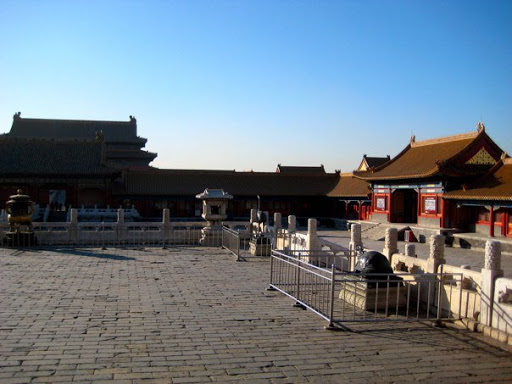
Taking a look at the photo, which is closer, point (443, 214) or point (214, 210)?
point (214, 210)

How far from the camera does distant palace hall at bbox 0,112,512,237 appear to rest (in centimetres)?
2689

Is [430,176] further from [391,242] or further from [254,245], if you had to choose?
[391,242]

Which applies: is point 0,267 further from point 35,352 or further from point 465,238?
point 465,238

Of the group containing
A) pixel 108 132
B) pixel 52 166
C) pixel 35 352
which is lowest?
pixel 35 352

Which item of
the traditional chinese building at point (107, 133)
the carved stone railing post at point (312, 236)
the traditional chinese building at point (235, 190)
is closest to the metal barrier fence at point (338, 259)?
the carved stone railing post at point (312, 236)

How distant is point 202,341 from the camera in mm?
7266

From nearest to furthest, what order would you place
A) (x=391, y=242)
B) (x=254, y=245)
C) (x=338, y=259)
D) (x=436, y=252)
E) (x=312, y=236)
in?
(x=436, y=252), (x=391, y=242), (x=338, y=259), (x=312, y=236), (x=254, y=245)

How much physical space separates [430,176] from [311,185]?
619 inches

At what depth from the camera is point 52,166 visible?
37.7 m

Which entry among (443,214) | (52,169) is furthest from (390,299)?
(52,169)

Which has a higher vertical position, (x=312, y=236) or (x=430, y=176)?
(x=430, y=176)

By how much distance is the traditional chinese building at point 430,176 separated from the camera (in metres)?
27.5

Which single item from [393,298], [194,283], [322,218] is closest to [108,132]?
[322,218]

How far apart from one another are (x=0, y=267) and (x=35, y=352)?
336 inches
